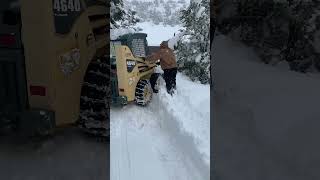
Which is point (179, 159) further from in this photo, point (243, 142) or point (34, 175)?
point (34, 175)

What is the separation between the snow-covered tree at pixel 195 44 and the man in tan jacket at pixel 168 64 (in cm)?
8

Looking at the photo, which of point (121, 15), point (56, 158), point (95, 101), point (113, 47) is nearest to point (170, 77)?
point (113, 47)

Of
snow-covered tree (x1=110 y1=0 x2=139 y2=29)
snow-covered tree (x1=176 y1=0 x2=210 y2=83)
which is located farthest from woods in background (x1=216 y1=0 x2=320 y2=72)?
snow-covered tree (x1=110 y1=0 x2=139 y2=29)

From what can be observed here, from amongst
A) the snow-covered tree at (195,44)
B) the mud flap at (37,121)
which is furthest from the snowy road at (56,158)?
the snow-covered tree at (195,44)

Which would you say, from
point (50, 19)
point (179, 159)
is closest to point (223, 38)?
point (179, 159)

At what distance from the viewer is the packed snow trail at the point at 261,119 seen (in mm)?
3744

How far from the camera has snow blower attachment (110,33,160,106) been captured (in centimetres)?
433

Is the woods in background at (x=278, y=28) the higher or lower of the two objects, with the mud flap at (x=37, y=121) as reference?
higher

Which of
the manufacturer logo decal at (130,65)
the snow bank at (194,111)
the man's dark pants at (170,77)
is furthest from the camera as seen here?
the manufacturer logo decal at (130,65)

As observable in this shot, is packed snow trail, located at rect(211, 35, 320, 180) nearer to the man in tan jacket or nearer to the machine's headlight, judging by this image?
the man in tan jacket

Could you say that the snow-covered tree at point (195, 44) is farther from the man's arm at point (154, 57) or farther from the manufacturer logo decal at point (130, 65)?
the manufacturer logo decal at point (130, 65)

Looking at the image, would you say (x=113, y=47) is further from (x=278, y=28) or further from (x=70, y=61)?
(x=278, y=28)

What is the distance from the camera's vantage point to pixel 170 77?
4.41 metres

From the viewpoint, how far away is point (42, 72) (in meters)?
3.35
